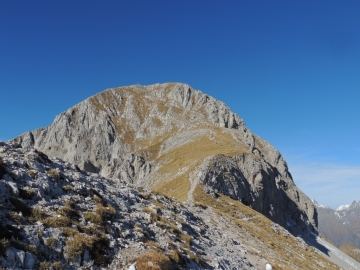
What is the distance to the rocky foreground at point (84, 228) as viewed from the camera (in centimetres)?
1341

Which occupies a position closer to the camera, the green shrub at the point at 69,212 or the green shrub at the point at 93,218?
the green shrub at the point at 69,212

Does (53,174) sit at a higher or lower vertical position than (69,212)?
higher

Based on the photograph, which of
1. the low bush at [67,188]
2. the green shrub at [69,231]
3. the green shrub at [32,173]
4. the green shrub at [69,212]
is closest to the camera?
the green shrub at [69,231]

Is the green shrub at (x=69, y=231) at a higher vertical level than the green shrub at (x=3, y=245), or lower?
higher

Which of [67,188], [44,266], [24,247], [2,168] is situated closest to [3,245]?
[24,247]

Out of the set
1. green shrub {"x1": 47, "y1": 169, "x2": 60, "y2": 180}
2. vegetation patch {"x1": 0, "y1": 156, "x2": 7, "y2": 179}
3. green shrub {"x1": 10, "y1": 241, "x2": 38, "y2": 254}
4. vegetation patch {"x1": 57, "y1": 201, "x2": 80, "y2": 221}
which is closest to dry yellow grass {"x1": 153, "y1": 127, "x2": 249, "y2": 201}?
green shrub {"x1": 47, "y1": 169, "x2": 60, "y2": 180}

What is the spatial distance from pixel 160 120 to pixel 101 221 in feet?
587

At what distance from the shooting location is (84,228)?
641 inches

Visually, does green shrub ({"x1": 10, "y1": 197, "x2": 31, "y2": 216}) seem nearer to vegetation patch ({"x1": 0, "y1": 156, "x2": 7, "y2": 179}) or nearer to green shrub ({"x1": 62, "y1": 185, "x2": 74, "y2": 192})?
vegetation patch ({"x1": 0, "y1": 156, "x2": 7, "y2": 179})

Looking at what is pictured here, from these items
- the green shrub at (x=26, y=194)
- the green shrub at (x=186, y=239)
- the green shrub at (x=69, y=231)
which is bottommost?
the green shrub at (x=186, y=239)

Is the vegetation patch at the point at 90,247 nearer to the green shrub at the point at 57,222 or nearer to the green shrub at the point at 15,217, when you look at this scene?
the green shrub at the point at 57,222

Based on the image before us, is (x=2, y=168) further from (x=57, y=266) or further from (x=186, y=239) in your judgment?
(x=186, y=239)

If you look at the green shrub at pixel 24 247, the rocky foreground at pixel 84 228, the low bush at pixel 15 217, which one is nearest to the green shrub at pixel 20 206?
the rocky foreground at pixel 84 228

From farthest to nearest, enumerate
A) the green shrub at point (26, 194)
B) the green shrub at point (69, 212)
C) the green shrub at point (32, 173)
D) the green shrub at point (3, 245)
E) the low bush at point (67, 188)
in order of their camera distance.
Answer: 1. the low bush at point (67, 188)
2. the green shrub at point (32, 173)
3. the green shrub at point (69, 212)
4. the green shrub at point (26, 194)
5. the green shrub at point (3, 245)
